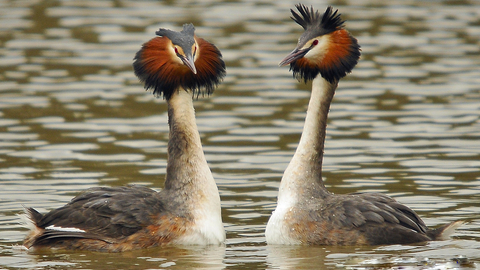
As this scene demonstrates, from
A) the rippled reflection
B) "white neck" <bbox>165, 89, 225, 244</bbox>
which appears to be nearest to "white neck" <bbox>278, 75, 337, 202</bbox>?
the rippled reflection

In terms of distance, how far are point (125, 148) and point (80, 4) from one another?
11405 millimetres

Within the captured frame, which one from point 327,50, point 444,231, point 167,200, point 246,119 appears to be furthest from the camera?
point 246,119

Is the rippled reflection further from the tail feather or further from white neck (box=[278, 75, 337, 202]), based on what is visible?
white neck (box=[278, 75, 337, 202])

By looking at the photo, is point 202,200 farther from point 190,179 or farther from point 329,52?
point 329,52

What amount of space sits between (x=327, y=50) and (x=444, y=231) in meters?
2.35

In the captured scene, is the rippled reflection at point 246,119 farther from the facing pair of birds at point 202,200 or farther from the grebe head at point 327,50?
the grebe head at point 327,50

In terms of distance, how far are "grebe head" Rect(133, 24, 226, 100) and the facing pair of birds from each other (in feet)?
0.04

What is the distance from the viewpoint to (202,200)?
10430 mm

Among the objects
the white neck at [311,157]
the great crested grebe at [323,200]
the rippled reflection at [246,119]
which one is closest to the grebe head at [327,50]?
the great crested grebe at [323,200]

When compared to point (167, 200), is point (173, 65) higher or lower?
higher

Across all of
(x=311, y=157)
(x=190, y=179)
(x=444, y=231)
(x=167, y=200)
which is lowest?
(x=444, y=231)

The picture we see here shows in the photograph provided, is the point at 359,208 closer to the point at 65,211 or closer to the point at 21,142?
the point at 65,211

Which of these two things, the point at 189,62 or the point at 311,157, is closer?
the point at 189,62

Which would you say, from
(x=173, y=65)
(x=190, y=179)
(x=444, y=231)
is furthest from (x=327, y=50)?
(x=444, y=231)
